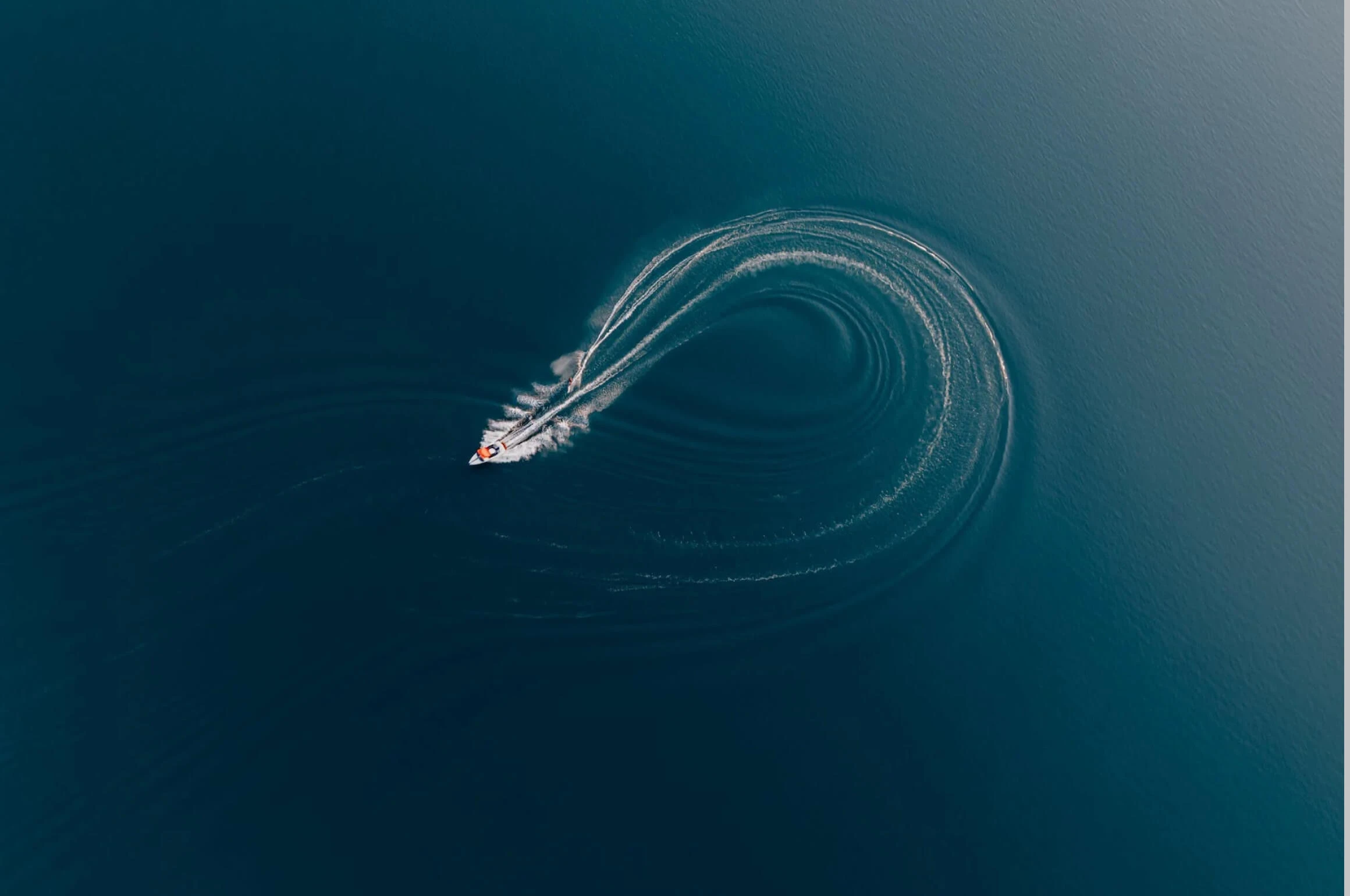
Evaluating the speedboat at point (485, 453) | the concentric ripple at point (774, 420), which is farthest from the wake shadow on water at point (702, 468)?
the speedboat at point (485, 453)

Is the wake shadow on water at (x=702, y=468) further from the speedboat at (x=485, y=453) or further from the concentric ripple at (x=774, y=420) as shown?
the speedboat at (x=485, y=453)

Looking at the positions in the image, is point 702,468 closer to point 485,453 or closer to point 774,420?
point 774,420

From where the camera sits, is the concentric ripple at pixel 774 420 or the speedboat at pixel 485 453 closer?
the speedboat at pixel 485 453

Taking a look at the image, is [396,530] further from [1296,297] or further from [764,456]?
[1296,297]

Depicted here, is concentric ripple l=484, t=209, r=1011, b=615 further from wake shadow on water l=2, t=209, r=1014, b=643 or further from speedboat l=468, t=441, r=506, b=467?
speedboat l=468, t=441, r=506, b=467

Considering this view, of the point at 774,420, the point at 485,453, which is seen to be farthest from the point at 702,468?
the point at 485,453
